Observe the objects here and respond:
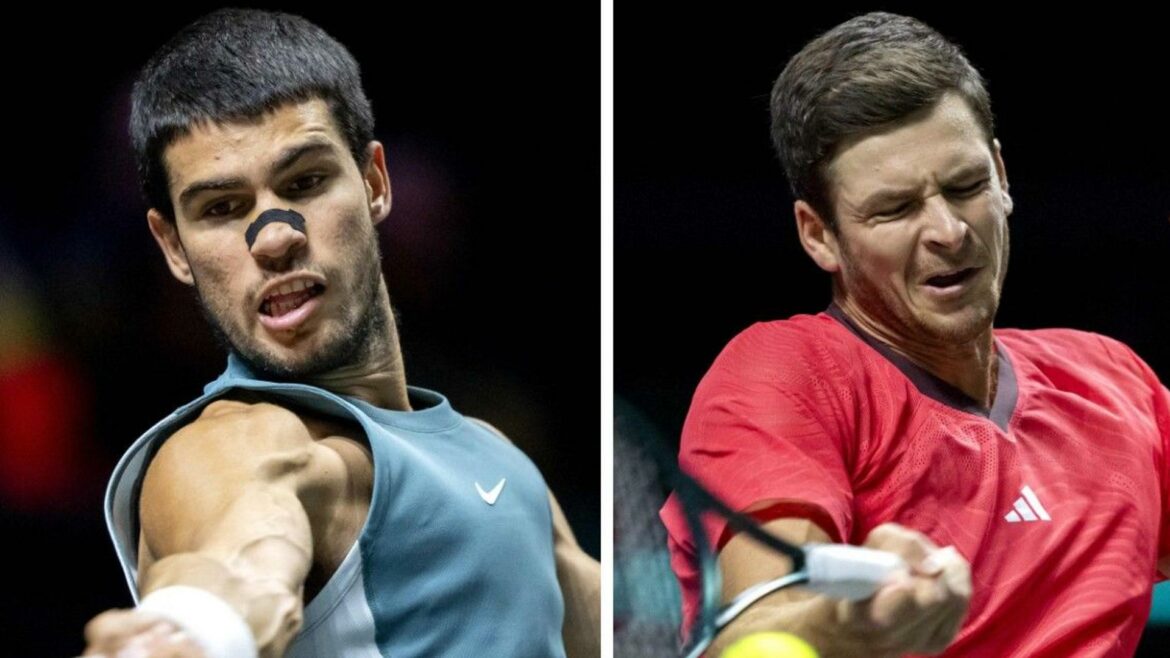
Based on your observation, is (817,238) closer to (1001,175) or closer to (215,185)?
(1001,175)

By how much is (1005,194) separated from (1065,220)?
0.38 metres

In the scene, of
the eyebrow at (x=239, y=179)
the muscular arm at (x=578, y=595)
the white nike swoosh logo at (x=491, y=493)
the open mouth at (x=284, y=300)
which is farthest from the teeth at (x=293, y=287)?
the muscular arm at (x=578, y=595)

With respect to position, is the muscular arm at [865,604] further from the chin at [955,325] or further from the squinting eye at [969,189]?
the squinting eye at [969,189]

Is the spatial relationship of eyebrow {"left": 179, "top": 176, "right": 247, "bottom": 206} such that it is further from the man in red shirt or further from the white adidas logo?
the white adidas logo

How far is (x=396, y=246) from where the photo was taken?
79.4 inches

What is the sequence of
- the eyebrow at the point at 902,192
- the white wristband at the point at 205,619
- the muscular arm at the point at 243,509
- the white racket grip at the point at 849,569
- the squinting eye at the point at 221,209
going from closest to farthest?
the white wristband at the point at 205,619, the muscular arm at the point at 243,509, the white racket grip at the point at 849,569, the squinting eye at the point at 221,209, the eyebrow at the point at 902,192

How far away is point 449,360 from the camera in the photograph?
208cm

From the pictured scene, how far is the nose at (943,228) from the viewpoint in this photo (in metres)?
1.70

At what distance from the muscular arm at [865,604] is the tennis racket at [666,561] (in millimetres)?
16

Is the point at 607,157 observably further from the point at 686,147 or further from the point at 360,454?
the point at 360,454

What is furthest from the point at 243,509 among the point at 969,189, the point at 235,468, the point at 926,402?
the point at 969,189

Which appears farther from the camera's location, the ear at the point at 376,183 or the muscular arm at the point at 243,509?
the ear at the point at 376,183

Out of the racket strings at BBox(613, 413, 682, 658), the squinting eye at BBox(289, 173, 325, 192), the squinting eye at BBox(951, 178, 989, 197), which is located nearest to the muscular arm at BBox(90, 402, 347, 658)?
the squinting eye at BBox(289, 173, 325, 192)

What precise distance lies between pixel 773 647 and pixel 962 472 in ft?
1.11
